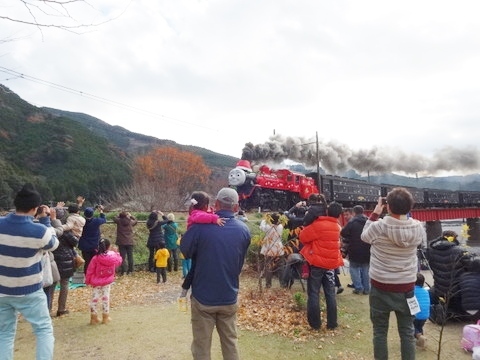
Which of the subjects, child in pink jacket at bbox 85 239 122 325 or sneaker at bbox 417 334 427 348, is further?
child in pink jacket at bbox 85 239 122 325

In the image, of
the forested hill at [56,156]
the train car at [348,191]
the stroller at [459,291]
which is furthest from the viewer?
the forested hill at [56,156]

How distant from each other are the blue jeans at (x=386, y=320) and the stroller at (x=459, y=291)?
1199mm

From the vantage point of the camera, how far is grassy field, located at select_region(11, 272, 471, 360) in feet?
13.7

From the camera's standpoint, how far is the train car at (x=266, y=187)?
67.8 ft

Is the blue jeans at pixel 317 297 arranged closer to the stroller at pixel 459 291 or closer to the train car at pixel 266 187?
the stroller at pixel 459 291

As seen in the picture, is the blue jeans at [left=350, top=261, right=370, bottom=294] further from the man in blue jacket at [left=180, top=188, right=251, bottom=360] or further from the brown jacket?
the brown jacket

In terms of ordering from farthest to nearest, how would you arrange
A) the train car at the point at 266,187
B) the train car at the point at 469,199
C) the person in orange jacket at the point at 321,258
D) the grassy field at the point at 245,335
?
1. the train car at the point at 469,199
2. the train car at the point at 266,187
3. the person in orange jacket at the point at 321,258
4. the grassy field at the point at 245,335

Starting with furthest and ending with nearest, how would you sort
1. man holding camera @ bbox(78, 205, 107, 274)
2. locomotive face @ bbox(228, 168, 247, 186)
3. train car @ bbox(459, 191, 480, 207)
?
train car @ bbox(459, 191, 480, 207), locomotive face @ bbox(228, 168, 247, 186), man holding camera @ bbox(78, 205, 107, 274)

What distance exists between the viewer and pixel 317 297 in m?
4.89

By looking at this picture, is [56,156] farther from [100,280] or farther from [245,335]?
[245,335]

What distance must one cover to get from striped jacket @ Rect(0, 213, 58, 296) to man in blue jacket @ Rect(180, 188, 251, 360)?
130 centimetres

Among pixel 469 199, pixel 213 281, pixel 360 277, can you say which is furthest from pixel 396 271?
pixel 469 199

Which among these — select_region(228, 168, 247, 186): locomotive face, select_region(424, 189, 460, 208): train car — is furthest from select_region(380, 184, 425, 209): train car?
select_region(228, 168, 247, 186): locomotive face

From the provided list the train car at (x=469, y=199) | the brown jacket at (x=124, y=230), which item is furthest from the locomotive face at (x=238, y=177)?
the train car at (x=469, y=199)
